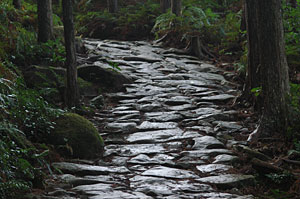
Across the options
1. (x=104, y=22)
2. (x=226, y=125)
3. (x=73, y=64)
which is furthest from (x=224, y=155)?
(x=104, y=22)

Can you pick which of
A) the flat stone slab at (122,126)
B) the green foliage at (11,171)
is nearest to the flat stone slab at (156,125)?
the flat stone slab at (122,126)

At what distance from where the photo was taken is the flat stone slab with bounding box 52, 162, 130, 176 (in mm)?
4504

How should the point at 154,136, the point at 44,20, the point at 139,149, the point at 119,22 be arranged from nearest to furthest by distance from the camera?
the point at 139,149 < the point at 154,136 < the point at 44,20 < the point at 119,22

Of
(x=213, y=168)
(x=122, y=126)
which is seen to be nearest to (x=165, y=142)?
(x=122, y=126)

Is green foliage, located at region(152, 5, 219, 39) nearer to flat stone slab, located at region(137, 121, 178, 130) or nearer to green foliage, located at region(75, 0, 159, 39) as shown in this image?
green foliage, located at region(75, 0, 159, 39)

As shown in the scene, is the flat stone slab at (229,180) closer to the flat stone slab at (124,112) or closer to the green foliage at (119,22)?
the flat stone slab at (124,112)

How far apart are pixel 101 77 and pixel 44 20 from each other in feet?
6.55

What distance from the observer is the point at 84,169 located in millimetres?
4562

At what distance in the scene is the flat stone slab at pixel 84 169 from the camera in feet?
14.8

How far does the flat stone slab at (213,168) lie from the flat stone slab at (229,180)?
0.20 metres

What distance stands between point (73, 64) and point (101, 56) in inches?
173

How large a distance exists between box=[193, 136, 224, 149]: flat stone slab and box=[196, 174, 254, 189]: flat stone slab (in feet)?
3.42

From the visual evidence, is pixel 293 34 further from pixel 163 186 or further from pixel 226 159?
pixel 163 186

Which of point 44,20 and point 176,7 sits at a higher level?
point 176,7
